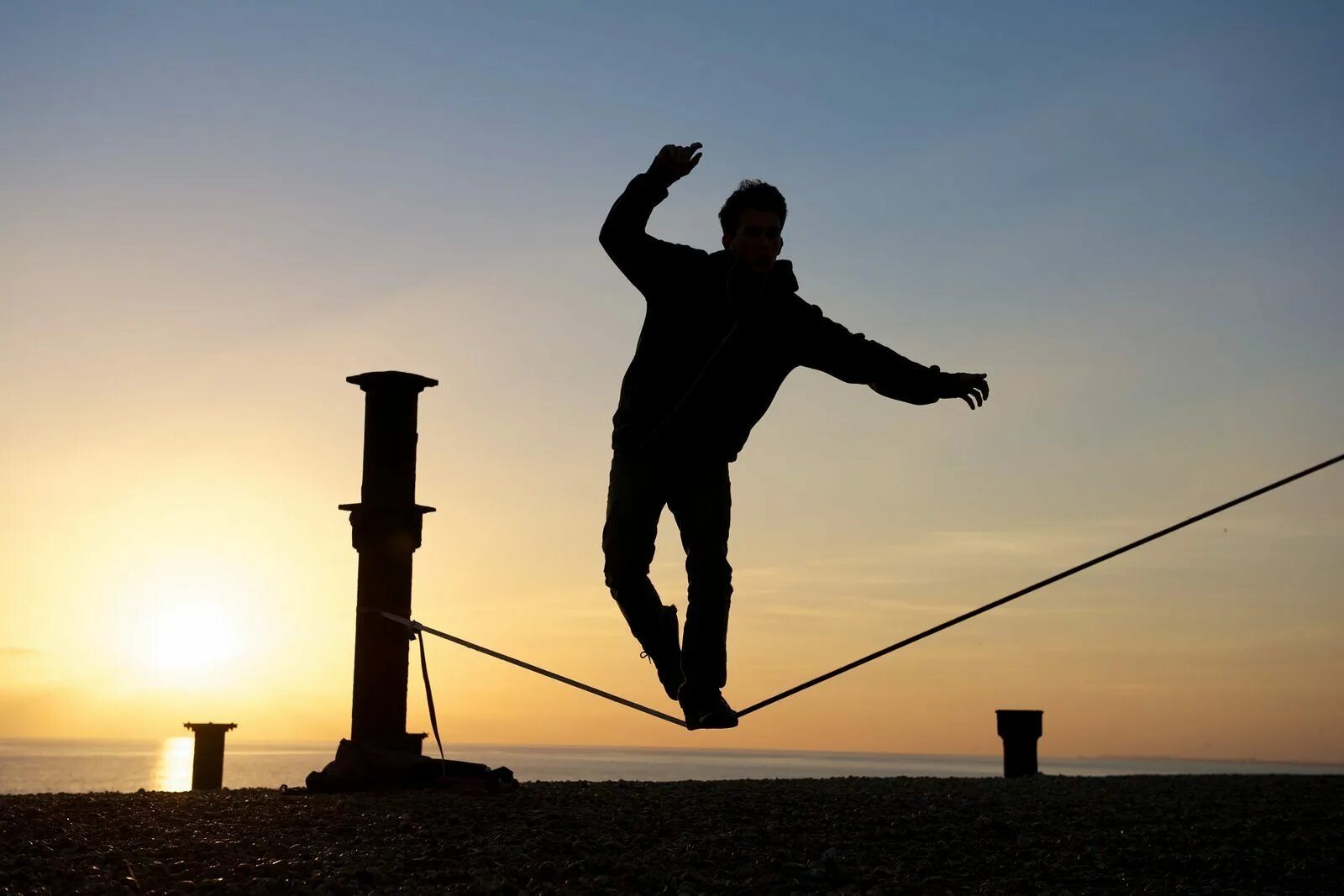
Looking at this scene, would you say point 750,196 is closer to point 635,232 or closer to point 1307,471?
point 635,232

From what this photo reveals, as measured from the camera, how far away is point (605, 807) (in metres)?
8.84

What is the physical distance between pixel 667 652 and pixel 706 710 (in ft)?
1.42

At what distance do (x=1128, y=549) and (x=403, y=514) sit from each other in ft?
19.5

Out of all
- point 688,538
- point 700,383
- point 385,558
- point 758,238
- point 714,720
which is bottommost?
point 714,720

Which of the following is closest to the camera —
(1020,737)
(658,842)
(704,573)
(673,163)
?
(673,163)

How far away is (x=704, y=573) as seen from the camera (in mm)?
6875

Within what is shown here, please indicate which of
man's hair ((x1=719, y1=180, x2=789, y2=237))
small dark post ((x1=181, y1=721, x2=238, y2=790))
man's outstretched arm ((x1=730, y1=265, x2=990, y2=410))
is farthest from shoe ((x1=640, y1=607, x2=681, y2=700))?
small dark post ((x1=181, y1=721, x2=238, y2=790))

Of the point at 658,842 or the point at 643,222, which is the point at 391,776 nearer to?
the point at 658,842

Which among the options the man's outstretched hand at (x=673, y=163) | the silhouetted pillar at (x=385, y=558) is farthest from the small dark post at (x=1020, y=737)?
the man's outstretched hand at (x=673, y=163)

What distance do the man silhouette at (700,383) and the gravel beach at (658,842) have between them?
1165mm

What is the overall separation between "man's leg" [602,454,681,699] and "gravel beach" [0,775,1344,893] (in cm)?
121

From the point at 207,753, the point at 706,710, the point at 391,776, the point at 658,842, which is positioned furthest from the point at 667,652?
the point at 207,753

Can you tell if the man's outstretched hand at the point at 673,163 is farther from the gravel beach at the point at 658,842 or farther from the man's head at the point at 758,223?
the gravel beach at the point at 658,842

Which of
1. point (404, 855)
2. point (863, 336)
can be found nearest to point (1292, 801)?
point (863, 336)
